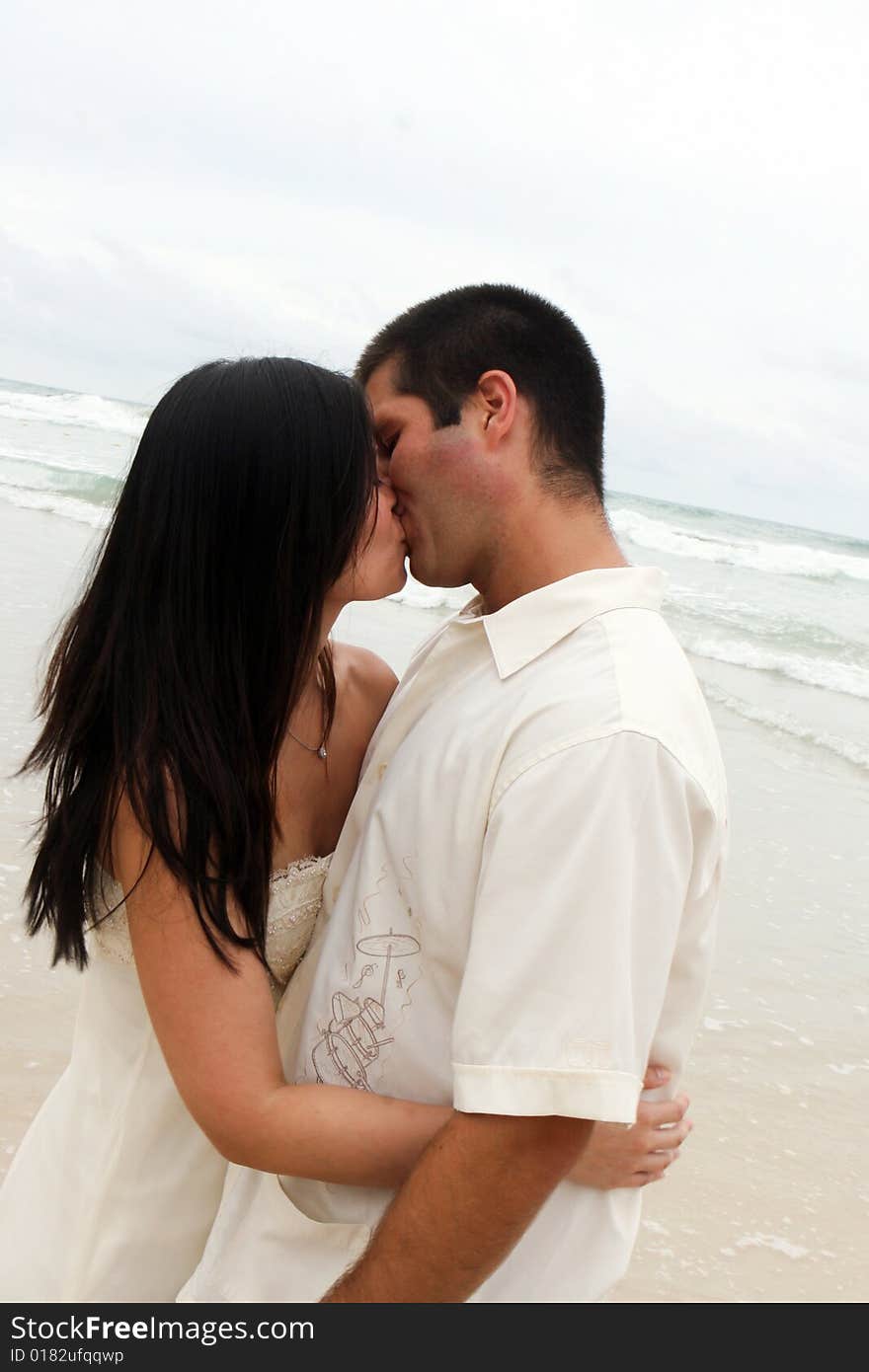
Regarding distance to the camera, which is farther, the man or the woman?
the woman

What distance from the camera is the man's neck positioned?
85.0 inches

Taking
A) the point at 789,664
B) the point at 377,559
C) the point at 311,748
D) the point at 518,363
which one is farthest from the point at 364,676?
the point at 789,664

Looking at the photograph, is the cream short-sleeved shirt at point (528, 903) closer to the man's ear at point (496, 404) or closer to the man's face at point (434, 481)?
the man's face at point (434, 481)

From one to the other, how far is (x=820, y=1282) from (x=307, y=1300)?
7.03 ft

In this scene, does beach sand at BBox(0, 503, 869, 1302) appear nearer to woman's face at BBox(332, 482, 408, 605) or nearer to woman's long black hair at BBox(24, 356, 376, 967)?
woman's long black hair at BBox(24, 356, 376, 967)

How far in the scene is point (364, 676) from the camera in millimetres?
2713

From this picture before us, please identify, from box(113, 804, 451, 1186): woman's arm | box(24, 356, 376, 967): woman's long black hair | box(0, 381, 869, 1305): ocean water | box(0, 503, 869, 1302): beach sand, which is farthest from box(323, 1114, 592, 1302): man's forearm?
box(0, 381, 869, 1305): ocean water

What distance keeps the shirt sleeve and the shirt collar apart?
12.2 inches

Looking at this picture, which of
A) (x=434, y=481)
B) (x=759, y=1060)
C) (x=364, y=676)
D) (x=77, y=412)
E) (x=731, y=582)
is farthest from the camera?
(x=77, y=412)

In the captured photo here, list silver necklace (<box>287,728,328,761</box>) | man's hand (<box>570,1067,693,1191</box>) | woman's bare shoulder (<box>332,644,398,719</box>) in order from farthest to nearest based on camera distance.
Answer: woman's bare shoulder (<box>332,644,398,719</box>), silver necklace (<box>287,728,328,761</box>), man's hand (<box>570,1067,693,1191</box>)

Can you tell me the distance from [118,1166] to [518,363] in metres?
1.62

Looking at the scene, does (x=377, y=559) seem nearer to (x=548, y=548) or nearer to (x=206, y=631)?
(x=548, y=548)

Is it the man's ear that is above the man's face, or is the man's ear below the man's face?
above

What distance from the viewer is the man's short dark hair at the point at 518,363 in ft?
7.50
